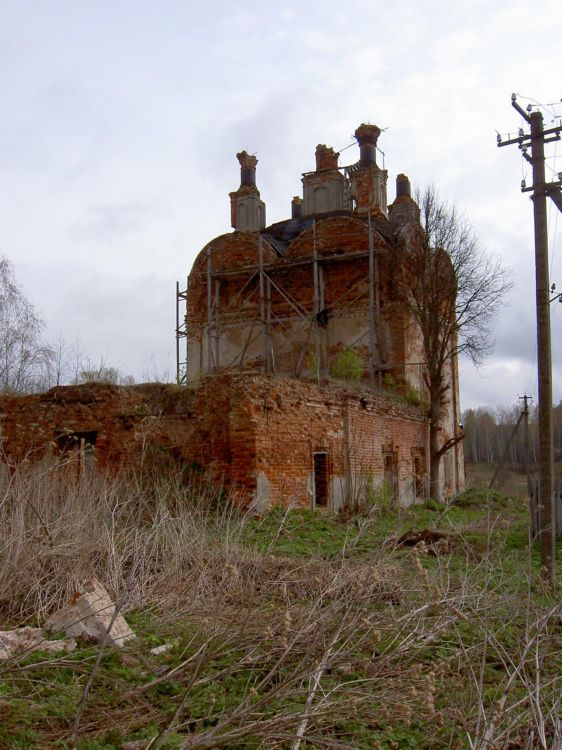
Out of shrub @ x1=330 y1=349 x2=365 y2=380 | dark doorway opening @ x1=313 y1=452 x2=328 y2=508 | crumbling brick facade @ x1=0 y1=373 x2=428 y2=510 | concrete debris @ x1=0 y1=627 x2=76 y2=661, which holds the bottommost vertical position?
concrete debris @ x1=0 y1=627 x2=76 y2=661

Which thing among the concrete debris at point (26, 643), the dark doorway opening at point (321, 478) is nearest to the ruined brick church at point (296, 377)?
the dark doorway opening at point (321, 478)

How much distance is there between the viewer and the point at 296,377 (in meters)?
18.5

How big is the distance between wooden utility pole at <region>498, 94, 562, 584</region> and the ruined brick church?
2571 millimetres

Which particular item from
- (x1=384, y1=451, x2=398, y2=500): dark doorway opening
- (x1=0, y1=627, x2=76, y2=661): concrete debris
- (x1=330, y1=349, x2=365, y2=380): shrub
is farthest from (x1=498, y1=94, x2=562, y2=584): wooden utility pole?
(x1=330, y1=349, x2=365, y2=380): shrub

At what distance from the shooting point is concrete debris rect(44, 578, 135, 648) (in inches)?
179

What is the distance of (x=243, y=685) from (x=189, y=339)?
62.8ft

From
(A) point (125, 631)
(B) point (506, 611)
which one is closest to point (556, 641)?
(B) point (506, 611)

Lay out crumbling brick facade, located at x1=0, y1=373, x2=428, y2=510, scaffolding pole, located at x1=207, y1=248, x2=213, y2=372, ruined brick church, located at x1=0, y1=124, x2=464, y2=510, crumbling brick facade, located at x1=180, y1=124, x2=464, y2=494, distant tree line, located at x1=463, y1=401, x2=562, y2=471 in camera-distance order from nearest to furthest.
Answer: crumbling brick facade, located at x1=0, y1=373, x2=428, y2=510
ruined brick church, located at x1=0, y1=124, x2=464, y2=510
crumbling brick facade, located at x1=180, y1=124, x2=464, y2=494
scaffolding pole, located at x1=207, y1=248, x2=213, y2=372
distant tree line, located at x1=463, y1=401, x2=562, y2=471

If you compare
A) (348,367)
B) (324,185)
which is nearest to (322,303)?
(348,367)

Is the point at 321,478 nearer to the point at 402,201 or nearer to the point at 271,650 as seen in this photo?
the point at 271,650

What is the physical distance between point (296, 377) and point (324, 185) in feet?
31.0

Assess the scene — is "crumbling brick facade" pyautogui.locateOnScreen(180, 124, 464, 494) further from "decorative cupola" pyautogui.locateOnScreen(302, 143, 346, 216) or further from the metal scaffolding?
"decorative cupola" pyautogui.locateOnScreen(302, 143, 346, 216)

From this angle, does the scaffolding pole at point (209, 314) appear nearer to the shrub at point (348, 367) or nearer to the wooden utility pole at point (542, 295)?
the shrub at point (348, 367)

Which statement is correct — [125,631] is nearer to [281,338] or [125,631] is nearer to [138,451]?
[138,451]
